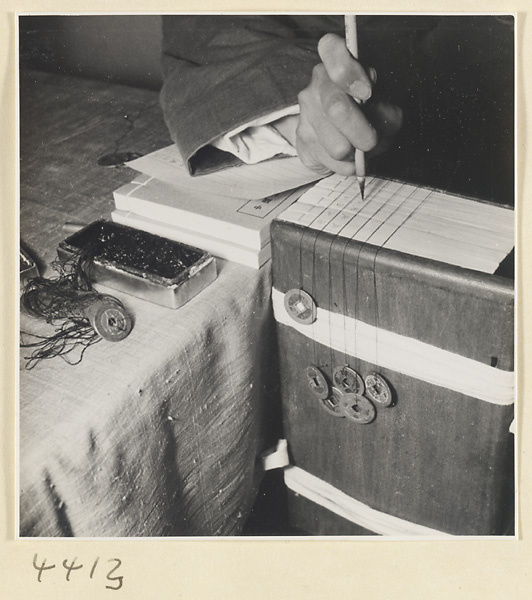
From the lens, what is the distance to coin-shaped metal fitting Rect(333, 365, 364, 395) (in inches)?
24.5

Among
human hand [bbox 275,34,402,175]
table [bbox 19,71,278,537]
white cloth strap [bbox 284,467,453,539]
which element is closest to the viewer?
table [bbox 19,71,278,537]

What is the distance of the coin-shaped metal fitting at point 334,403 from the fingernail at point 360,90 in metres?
0.30

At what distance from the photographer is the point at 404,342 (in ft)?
1.89

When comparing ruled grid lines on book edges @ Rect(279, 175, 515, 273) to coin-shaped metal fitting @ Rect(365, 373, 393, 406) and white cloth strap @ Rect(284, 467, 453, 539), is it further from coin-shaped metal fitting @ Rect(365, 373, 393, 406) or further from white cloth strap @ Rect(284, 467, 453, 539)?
white cloth strap @ Rect(284, 467, 453, 539)

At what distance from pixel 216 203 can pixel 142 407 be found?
0.81ft

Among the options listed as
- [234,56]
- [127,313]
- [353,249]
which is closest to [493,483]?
[353,249]

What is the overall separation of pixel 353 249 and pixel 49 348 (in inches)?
11.4

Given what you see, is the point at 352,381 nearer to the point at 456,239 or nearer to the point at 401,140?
the point at 456,239

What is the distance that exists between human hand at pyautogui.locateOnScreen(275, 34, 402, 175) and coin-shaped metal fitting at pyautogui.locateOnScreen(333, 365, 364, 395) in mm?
218

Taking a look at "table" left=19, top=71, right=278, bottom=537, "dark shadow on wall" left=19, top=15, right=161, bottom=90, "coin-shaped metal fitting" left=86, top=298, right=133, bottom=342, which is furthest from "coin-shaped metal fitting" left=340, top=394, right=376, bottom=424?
"dark shadow on wall" left=19, top=15, right=161, bottom=90

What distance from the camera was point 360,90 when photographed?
0.60 m

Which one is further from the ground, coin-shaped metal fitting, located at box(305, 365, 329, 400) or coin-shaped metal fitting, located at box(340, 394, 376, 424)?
coin-shaped metal fitting, located at box(305, 365, 329, 400)

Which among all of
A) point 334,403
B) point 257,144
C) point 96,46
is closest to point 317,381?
point 334,403

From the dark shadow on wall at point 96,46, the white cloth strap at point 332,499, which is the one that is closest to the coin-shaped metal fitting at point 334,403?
the white cloth strap at point 332,499
